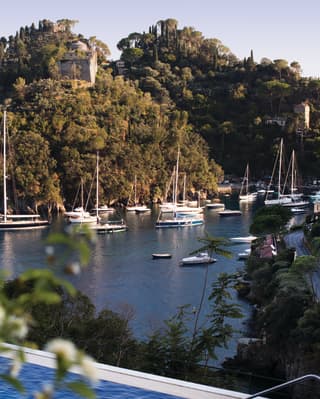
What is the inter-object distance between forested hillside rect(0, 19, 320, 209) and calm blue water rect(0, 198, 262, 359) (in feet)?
48.6

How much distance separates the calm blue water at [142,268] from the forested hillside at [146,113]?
14.8m

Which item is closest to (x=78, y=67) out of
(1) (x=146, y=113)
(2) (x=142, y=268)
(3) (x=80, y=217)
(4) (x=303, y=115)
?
(1) (x=146, y=113)

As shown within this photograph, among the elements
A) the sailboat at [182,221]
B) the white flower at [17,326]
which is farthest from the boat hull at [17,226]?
the white flower at [17,326]

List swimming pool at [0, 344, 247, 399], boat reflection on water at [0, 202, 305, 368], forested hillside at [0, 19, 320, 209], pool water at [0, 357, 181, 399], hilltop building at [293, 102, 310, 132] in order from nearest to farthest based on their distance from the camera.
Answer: pool water at [0, 357, 181, 399]
swimming pool at [0, 344, 247, 399]
boat reflection on water at [0, 202, 305, 368]
forested hillside at [0, 19, 320, 209]
hilltop building at [293, 102, 310, 132]

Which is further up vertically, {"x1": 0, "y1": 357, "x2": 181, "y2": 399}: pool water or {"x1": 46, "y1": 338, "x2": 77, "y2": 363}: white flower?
{"x1": 46, "y1": 338, "x2": 77, "y2": 363}: white flower

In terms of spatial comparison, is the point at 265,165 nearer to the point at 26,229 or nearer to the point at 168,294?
the point at 26,229

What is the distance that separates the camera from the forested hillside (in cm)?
5594

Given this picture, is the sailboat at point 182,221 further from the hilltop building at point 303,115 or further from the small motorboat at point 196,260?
the hilltop building at point 303,115

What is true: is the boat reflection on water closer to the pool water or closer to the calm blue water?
the calm blue water

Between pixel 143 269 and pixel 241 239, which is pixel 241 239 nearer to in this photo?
pixel 241 239

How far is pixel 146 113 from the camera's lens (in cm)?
6769

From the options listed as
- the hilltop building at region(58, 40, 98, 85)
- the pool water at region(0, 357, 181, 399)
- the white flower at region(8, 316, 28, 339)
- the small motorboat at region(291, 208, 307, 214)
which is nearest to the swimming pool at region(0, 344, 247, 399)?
the pool water at region(0, 357, 181, 399)

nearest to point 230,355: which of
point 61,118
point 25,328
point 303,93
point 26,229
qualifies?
point 25,328

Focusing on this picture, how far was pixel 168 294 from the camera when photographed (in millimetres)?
23453
